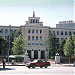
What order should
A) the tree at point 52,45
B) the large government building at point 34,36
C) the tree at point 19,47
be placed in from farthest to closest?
the large government building at point 34,36
the tree at point 52,45
the tree at point 19,47

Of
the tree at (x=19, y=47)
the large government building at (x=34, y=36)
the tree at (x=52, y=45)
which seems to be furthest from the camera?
the large government building at (x=34, y=36)

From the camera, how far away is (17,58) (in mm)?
61625

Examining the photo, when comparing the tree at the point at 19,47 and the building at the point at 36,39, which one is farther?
the building at the point at 36,39

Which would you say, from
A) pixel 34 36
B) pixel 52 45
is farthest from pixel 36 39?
pixel 52 45

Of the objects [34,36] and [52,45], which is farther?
[34,36]

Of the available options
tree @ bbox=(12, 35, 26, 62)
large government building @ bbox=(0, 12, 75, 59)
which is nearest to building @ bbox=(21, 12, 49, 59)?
large government building @ bbox=(0, 12, 75, 59)

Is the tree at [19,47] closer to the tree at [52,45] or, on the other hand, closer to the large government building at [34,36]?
the tree at [52,45]

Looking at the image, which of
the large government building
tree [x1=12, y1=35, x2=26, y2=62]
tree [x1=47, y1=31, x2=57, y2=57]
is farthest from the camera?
the large government building

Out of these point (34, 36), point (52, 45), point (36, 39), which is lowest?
point (52, 45)

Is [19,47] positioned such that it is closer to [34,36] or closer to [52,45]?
[52,45]

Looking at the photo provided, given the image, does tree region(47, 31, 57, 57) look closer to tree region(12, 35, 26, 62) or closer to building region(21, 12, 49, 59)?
building region(21, 12, 49, 59)

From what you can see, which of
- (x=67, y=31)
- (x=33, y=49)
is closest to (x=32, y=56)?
(x=33, y=49)

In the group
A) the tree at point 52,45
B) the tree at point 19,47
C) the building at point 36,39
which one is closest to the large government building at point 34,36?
the building at point 36,39

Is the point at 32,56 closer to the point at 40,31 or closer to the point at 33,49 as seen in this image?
the point at 33,49
